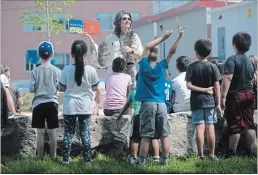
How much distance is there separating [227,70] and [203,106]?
622mm

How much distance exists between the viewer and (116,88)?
21.9 feet

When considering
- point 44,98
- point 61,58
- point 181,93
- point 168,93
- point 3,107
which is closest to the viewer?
point 3,107

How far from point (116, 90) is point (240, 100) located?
1.66 meters

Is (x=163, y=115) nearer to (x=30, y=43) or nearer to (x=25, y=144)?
(x=25, y=144)

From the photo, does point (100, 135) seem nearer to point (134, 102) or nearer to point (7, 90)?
point (134, 102)

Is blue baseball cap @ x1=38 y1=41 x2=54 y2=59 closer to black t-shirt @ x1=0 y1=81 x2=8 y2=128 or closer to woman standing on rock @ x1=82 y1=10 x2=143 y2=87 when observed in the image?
black t-shirt @ x1=0 y1=81 x2=8 y2=128

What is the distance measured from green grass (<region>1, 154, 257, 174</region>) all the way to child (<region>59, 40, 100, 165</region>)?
0.21 m

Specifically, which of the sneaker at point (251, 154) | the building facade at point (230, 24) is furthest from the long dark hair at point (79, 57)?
the building facade at point (230, 24)

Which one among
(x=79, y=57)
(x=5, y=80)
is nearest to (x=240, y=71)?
(x=79, y=57)

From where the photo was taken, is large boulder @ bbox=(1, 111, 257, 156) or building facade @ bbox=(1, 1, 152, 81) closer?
large boulder @ bbox=(1, 111, 257, 156)

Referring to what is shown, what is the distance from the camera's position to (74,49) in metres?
5.87

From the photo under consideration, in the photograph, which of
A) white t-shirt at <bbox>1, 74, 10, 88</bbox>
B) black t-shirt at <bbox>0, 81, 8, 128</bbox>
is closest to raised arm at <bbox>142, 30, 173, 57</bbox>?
black t-shirt at <bbox>0, 81, 8, 128</bbox>

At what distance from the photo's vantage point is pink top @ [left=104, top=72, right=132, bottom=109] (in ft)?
21.8

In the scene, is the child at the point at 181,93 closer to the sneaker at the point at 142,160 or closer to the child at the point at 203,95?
the child at the point at 203,95
